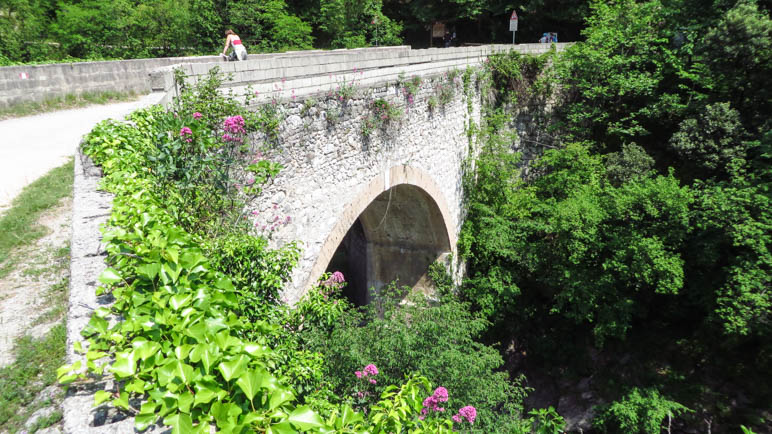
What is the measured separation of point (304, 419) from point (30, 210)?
519 cm

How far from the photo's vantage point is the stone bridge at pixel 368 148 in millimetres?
4848

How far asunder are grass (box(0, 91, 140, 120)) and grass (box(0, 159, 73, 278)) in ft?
9.53

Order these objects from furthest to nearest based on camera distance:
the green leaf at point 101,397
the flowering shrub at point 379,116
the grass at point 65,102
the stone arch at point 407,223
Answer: the stone arch at point 407,223 → the grass at point 65,102 → the flowering shrub at point 379,116 → the green leaf at point 101,397

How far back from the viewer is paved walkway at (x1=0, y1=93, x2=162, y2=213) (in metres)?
5.90

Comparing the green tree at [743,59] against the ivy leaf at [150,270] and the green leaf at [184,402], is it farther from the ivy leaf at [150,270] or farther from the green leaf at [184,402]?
the green leaf at [184,402]

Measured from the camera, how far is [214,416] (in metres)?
1.72

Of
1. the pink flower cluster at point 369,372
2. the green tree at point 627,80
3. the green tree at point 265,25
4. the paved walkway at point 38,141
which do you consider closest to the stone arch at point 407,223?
the pink flower cluster at point 369,372

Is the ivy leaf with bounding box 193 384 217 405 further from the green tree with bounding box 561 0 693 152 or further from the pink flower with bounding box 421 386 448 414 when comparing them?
the green tree with bounding box 561 0 693 152

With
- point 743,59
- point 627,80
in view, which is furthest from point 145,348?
point 627,80

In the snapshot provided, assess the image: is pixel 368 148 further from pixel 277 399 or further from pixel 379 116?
pixel 277 399

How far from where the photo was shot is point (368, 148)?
21.5 feet

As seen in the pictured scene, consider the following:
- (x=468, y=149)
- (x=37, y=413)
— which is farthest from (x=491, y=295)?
(x=37, y=413)

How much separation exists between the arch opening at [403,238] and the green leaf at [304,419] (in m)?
7.49

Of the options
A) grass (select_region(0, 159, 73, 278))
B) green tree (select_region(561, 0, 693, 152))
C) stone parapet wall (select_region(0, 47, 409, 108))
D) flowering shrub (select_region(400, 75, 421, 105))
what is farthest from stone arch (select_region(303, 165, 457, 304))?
green tree (select_region(561, 0, 693, 152))
